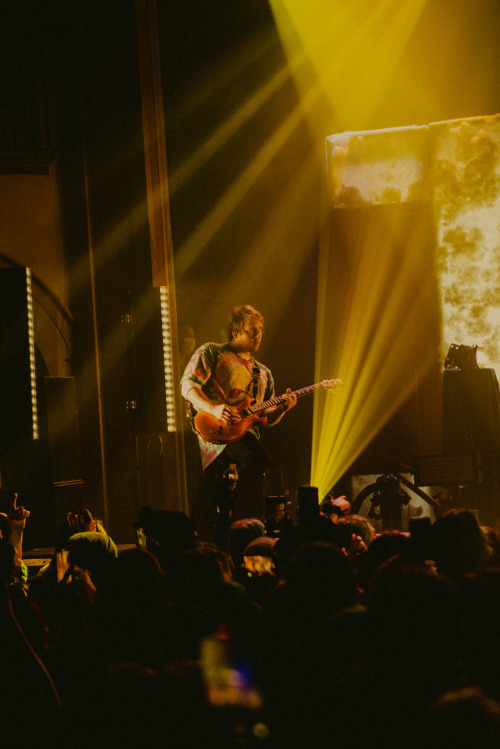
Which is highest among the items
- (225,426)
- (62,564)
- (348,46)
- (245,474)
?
(348,46)

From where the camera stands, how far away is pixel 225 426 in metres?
6.12

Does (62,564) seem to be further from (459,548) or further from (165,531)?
(459,548)

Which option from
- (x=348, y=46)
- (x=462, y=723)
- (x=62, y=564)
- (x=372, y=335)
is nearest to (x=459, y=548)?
A: (x=462, y=723)

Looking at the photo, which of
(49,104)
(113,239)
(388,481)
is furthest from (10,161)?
(388,481)

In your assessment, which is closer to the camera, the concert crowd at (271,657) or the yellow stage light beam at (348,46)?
the concert crowd at (271,657)

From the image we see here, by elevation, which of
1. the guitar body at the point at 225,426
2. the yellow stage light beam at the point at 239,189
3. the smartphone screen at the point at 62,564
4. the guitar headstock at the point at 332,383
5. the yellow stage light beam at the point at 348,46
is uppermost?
the yellow stage light beam at the point at 348,46

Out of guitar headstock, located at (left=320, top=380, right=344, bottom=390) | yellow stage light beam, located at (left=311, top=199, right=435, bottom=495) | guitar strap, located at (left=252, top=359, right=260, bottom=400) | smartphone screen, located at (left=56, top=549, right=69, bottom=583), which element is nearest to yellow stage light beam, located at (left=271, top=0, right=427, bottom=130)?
yellow stage light beam, located at (left=311, top=199, right=435, bottom=495)

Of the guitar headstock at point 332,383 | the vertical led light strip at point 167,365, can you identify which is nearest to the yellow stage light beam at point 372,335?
the guitar headstock at point 332,383

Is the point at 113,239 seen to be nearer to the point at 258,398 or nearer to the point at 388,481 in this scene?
the point at 258,398

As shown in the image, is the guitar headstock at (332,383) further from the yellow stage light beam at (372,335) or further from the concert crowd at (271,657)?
the concert crowd at (271,657)

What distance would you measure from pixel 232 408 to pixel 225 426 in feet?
0.50

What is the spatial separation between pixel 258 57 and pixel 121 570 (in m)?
6.42

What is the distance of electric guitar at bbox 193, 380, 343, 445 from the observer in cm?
611

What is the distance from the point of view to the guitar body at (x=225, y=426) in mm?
6102
